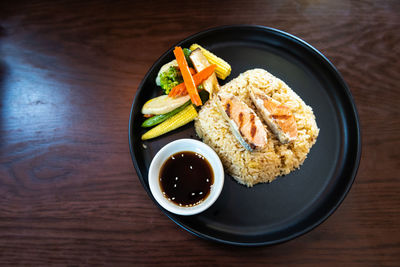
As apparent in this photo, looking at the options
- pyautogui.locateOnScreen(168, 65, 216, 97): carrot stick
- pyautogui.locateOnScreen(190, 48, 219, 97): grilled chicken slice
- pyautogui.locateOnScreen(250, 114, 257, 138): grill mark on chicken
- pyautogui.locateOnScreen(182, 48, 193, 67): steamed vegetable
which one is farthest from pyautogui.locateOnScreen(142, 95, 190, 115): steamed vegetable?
pyautogui.locateOnScreen(250, 114, 257, 138): grill mark on chicken

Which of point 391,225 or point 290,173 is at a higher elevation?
point 290,173

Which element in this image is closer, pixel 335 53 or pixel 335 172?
pixel 335 172

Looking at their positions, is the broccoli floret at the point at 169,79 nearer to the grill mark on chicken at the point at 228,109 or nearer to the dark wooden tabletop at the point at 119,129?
the dark wooden tabletop at the point at 119,129

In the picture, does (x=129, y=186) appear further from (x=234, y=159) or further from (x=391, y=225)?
(x=391, y=225)

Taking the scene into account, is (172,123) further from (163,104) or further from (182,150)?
(182,150)

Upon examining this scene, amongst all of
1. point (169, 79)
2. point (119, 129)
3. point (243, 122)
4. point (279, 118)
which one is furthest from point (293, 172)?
point (119, 129)

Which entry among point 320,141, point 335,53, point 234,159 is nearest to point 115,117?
point 234,159
